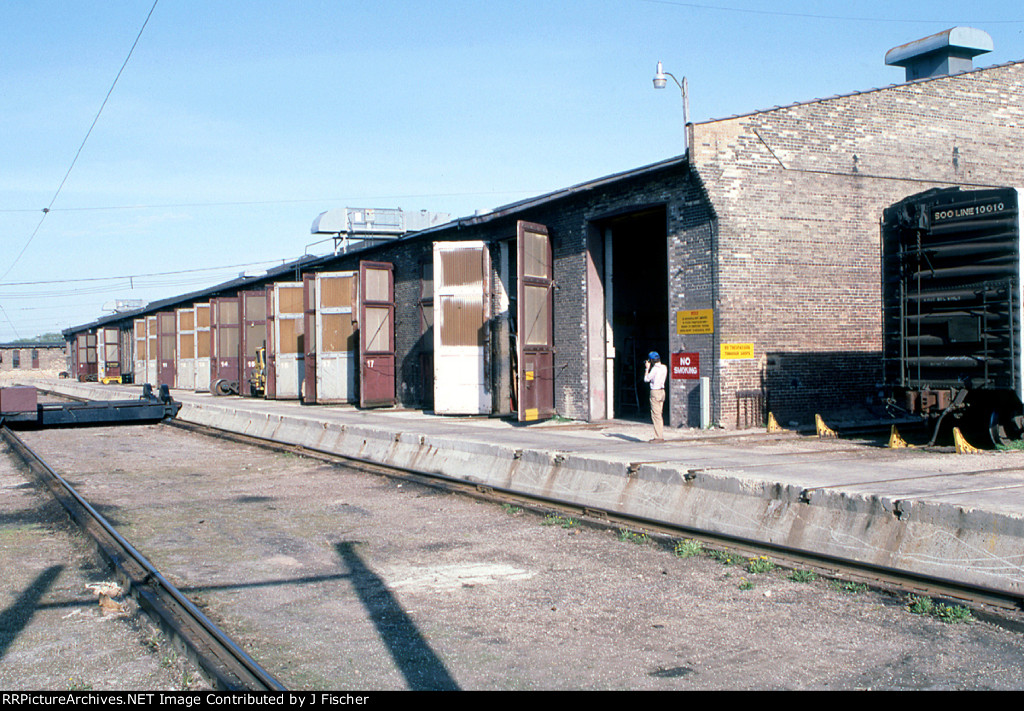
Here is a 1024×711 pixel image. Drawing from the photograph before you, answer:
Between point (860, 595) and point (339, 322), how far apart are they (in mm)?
24790

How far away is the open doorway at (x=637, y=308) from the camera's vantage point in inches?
974

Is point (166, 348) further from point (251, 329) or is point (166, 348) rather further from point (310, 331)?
point (310, 331)

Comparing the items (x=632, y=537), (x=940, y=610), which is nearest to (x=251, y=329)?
(x=632, y=537)

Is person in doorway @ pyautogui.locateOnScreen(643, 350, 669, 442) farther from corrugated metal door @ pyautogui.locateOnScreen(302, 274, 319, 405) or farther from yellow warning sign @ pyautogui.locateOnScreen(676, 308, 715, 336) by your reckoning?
corrugated metal door @ pyautogui.locateOnScreen(302, 274, 319, 405)

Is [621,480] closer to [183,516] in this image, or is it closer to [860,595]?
[860,595]

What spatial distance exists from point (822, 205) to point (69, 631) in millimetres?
17083

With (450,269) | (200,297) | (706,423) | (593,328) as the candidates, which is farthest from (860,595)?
(200,297)

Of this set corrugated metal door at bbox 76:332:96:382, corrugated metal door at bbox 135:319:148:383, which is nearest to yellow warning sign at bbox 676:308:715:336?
corrugated metal door at bbox 135:319:148:383

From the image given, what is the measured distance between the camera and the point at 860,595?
266 inches

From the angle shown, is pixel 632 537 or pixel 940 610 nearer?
pixel 940 610

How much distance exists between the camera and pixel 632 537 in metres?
9.01

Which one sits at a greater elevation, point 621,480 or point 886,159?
point 886,159

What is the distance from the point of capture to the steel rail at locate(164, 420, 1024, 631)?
6239mm
